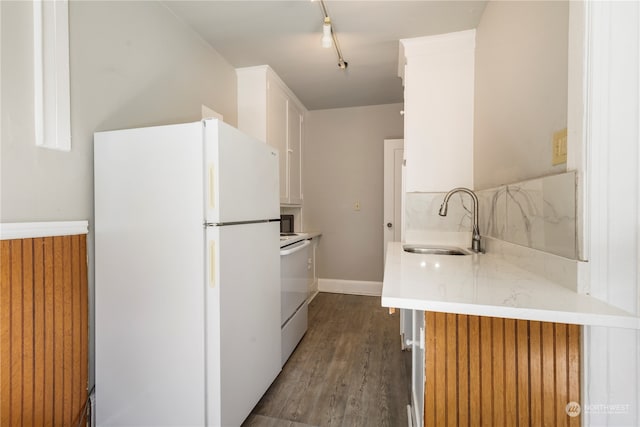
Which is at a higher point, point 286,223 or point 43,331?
point 286,223

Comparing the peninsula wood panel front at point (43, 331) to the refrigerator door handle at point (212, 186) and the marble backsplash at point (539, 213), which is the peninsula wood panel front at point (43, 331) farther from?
the marble backsplash at point (539, 213)

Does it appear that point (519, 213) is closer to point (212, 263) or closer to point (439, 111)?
point (439, 111)

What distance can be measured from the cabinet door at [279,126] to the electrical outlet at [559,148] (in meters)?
2.14

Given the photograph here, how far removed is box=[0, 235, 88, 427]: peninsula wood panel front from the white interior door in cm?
293

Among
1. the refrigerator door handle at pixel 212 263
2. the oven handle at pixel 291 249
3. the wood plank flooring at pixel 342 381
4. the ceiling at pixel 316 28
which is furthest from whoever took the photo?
the oven handle at pixel 291 249

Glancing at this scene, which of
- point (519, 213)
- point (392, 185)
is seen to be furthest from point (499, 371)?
point (392, 185)

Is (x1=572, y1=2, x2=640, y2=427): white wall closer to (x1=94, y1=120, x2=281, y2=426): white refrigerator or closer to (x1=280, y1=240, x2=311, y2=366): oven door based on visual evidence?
(x1=94, y1=120, x2=281, y2=426): white refrigerator

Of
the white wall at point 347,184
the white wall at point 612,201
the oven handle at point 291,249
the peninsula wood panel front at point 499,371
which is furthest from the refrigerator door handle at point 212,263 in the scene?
the white wall at point 347,184

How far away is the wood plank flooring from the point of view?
1.52 meters

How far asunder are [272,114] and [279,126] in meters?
0.19

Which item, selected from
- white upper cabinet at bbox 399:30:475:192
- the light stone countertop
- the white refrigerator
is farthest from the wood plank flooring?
white upper cabinet at bbox 399:30:475:192

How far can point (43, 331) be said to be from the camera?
1.17m

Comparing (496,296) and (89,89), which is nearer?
(496,296)

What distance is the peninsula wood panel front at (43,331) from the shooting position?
1055 mm
